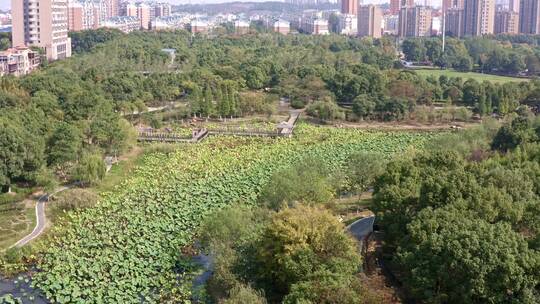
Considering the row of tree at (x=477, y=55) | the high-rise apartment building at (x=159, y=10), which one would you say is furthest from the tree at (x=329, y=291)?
the high-rise apartment building at (x=159, y=10)

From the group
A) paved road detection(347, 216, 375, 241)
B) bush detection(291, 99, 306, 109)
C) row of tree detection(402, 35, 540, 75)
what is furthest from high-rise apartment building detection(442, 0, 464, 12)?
paved road detection(347, 216, 375, 241)

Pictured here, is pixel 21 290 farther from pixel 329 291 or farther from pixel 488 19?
pixel 488 19

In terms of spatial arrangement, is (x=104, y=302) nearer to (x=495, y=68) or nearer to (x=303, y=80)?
(x=303, y=80)

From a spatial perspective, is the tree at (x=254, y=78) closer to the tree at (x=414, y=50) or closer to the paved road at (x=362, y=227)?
the paved road at (x=362, y=227)

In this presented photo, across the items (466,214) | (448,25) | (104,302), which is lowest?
(104,302)

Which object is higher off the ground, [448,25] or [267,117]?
[448,25]

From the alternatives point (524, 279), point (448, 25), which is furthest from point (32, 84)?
point (448, 25)
